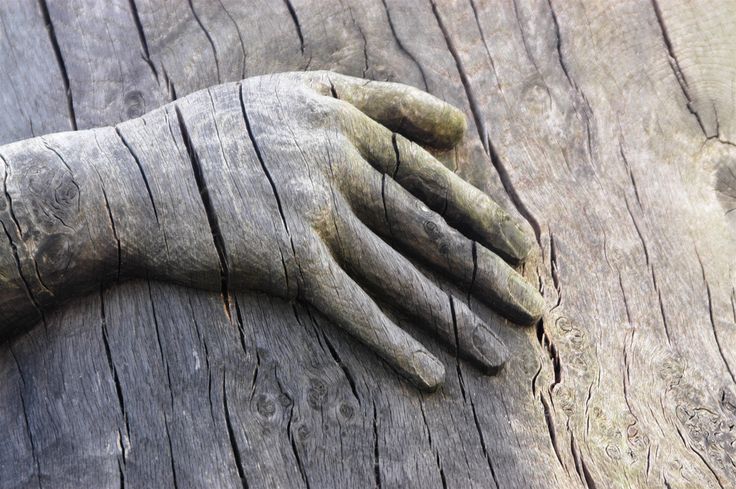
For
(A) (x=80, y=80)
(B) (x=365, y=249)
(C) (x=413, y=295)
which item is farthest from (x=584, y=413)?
(A) (x=80, y=80)

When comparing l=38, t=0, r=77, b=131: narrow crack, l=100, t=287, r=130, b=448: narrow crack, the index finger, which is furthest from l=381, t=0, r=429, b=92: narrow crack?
l=100, t=287, r=130, b=448: narrow crack

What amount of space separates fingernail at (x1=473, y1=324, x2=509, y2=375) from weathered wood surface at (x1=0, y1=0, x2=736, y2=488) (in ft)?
0.12

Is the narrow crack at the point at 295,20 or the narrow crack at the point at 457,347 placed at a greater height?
the narrow crack at the point at 295,20

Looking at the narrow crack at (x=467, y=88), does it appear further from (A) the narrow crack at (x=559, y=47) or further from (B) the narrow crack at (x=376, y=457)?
(B) the narrow crack at (x=376, y=457)

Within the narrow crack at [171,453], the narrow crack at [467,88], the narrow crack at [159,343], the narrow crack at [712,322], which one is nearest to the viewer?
the narrow crack at [171,453]

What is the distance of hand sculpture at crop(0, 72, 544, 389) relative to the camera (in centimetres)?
166

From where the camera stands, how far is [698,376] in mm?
1821

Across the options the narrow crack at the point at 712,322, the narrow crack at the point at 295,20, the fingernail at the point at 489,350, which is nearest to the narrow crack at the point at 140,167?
the narrow crack at the point at 295,20

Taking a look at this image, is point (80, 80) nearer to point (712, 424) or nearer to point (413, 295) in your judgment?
point (413, 295)

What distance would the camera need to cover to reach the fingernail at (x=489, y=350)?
1.70 m

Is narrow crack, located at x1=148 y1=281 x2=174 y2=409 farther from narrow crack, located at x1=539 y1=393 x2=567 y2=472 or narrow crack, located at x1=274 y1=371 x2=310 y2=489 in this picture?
narrow crack, located at x1=539 y1=393 x2=567 y2=472

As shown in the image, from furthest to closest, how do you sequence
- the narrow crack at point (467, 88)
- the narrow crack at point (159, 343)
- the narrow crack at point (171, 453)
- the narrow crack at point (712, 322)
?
the narrow crack at point (467, 88) < the narrow crack at point (712, 322) < the narrow crack at point (159, 343) < the narrow crack at point (171, 453)

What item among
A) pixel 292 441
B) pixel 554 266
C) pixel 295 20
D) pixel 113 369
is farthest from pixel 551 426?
pixel 295 20

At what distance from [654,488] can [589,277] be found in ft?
1.69
